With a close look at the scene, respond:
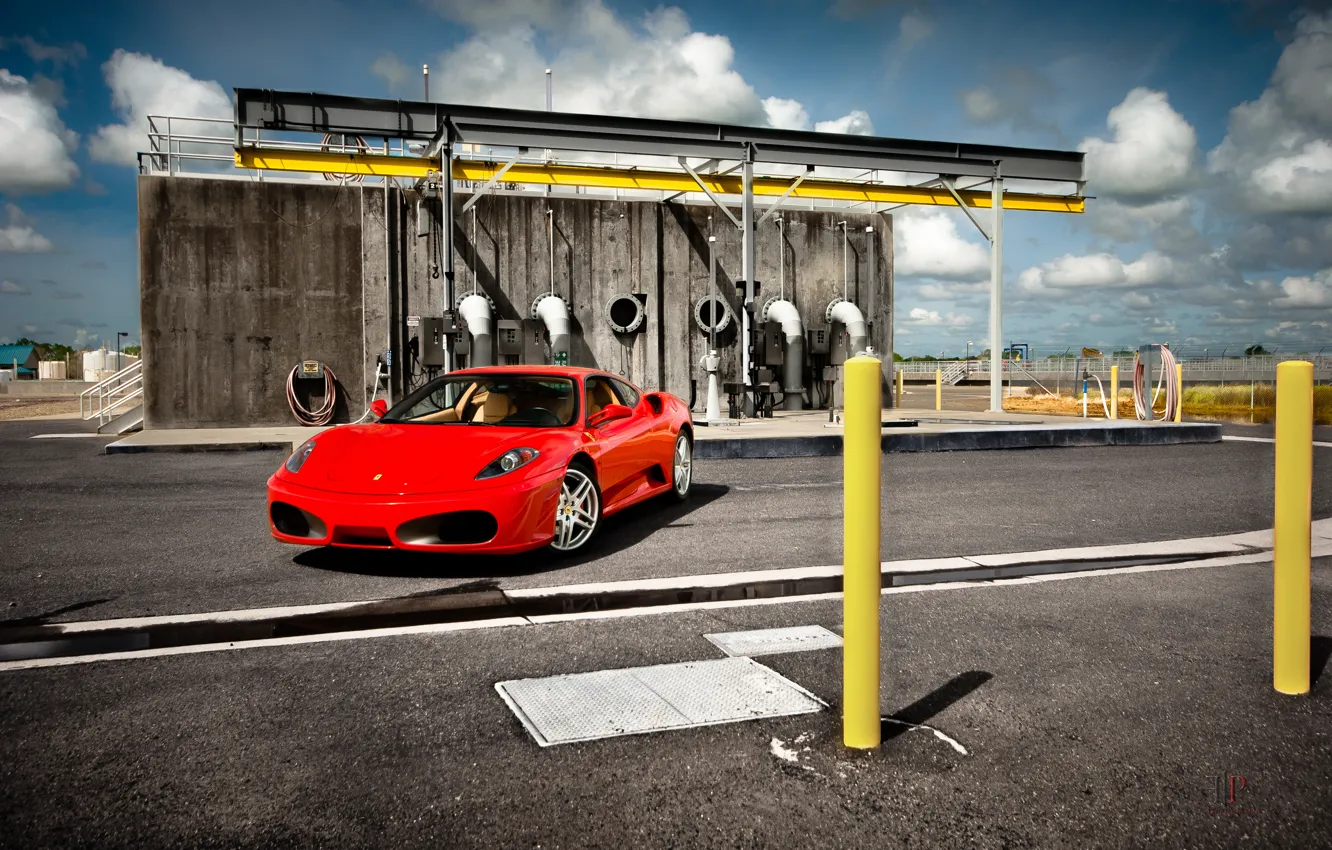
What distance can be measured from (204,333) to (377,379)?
3351 millimetres

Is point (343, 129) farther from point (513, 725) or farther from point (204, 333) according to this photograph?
point (513, 725)

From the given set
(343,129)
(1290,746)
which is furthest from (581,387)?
(343,129)

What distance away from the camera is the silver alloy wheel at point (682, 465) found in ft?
26.8

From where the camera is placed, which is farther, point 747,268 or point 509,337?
point 509,337

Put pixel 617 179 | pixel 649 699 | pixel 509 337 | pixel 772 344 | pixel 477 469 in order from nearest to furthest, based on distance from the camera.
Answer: pixel 649 699, pixel 477 469, pixel 509 337, pixel 617 179, pixel 772 344

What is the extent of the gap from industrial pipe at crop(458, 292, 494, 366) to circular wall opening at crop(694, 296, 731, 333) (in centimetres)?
494

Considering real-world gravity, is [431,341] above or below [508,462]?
above

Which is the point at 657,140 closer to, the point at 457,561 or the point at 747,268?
the point at 747,268

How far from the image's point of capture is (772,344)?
69.3 feet

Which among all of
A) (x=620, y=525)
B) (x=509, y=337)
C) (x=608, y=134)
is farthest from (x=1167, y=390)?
(x=620, y=525)

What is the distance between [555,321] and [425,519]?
14521 millimetres

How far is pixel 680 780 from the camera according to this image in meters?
2.66


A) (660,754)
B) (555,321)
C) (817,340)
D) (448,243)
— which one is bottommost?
(660,754)

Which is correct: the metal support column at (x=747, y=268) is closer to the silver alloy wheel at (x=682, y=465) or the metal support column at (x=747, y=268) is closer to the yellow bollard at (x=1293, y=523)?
the silver alloy wheel at (x=682, y=465)
